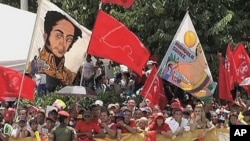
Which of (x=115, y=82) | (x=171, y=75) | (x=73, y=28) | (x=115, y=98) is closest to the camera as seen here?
(x=73, y=28)

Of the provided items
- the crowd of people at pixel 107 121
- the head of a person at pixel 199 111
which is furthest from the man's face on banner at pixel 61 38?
the head of a person at pixel 199 111

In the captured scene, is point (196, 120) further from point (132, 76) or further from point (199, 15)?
point (199, 15)

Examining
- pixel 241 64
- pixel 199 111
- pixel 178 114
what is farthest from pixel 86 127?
pixel 241 64

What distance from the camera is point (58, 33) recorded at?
1262 cm

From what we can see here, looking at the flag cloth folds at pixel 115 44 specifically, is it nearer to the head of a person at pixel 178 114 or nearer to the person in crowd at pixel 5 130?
the head of a person at pixel 178 114

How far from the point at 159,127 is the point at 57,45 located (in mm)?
2319

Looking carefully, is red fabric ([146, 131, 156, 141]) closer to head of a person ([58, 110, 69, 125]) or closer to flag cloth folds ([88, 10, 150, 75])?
flag cloth folds ([88, 10, 150, 75])

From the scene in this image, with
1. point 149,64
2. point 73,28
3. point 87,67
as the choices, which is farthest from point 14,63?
point 73,28

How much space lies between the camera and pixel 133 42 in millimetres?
13352

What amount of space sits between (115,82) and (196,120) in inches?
208

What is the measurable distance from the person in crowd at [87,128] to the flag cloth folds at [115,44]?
1.60m

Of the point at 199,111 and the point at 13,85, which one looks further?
the point at 199,111

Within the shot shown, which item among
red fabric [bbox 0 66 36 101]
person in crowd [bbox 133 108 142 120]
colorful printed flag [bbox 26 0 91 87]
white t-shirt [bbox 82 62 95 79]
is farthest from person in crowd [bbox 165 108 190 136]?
white t-shirt [bbox 82 62 95 79]

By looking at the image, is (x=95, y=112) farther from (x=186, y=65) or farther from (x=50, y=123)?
(x=186, y=65)
